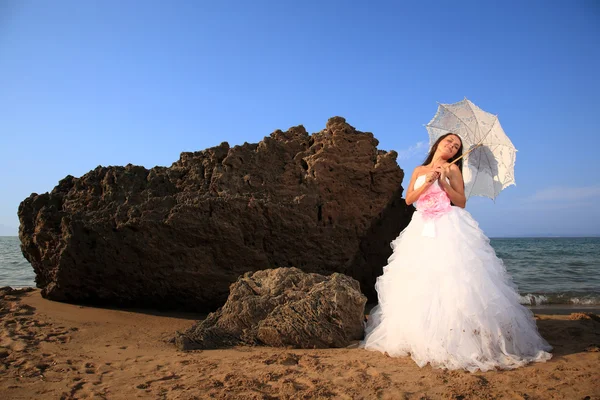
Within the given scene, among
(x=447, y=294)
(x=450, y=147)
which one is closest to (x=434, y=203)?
(x=450, y=147)

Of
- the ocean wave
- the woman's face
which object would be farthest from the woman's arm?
the ocean wave

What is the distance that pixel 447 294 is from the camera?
3982mm

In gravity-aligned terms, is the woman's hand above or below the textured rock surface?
above

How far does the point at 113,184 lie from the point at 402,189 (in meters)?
5.00

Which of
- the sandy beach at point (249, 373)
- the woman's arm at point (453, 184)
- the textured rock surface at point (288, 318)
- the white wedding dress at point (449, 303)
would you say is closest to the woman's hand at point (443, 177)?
the woman's arm at point (453, 184)

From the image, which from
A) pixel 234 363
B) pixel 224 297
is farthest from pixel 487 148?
pixel 224 297

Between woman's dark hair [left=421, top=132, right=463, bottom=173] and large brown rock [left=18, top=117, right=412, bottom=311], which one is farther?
large brown rock [left=18, top=117, right=412, bottom=311]

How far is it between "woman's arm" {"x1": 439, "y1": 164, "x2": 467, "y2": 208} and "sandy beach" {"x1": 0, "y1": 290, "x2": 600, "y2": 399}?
1.81m

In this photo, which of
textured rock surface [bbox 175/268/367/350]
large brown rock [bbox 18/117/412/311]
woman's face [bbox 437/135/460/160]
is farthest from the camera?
large brown rock [bbox 18/117/412/311]

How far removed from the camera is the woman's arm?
4.46m

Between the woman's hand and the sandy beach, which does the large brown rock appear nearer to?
the sandy beach

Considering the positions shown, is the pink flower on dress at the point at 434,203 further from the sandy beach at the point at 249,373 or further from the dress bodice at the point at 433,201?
the sandy beach at the point at 249,373

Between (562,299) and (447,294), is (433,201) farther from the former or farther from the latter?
(562,299)

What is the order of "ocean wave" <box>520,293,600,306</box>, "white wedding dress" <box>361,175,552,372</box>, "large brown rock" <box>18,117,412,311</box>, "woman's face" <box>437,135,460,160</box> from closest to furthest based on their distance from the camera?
"white wedding dress" <box>361,175,552,372</box> → "woman's face" <box>437,135,460,160</box> → "large brown rock" <box>18,117,412,311</box> → "ocean wave" <box>520,293,600,306</box>
